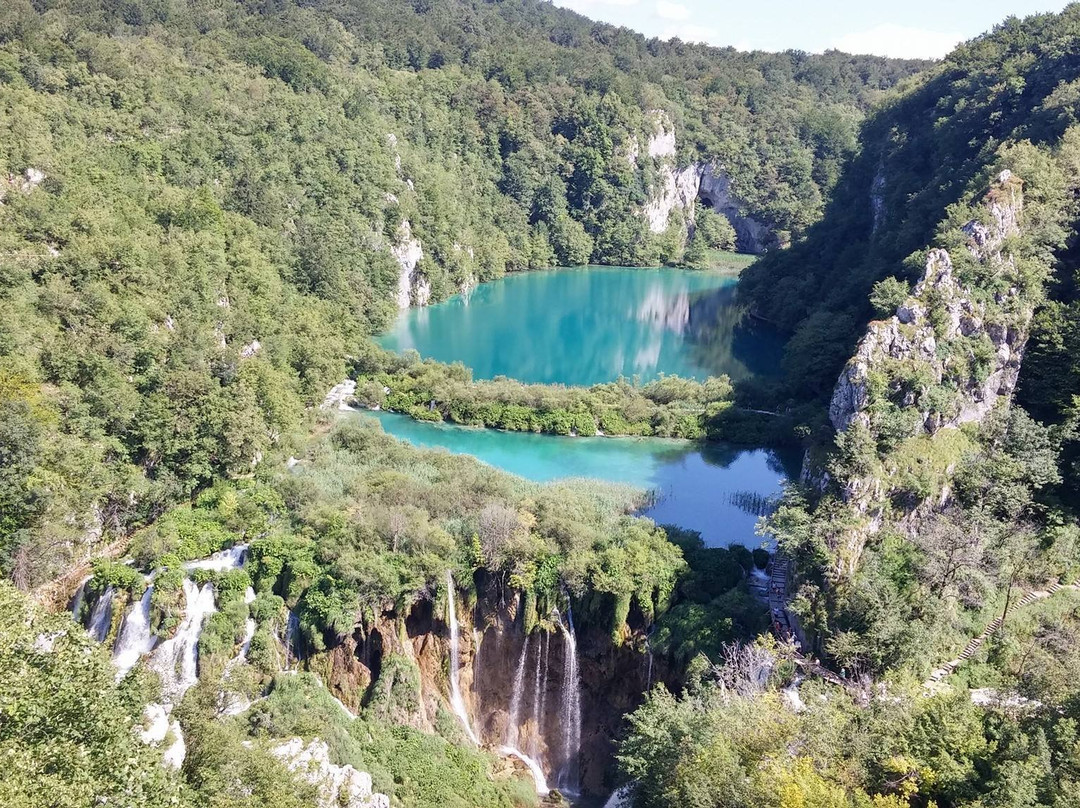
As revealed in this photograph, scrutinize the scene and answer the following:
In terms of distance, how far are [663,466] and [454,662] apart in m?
16.1

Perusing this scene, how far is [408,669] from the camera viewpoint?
2302 centimetres

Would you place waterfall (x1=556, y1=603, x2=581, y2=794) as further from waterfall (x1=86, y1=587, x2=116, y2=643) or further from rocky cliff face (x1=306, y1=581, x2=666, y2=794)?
waterfall (x1=86, y1=587, x2=116, y2=643)

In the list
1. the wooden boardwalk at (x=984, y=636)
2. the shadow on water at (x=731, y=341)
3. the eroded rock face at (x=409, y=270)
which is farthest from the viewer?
the eroded rock face at (x=409, y=270)

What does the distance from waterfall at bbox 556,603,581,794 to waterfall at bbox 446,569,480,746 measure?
2.60 metres

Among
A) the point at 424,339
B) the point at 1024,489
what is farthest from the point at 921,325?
the point at 424,339

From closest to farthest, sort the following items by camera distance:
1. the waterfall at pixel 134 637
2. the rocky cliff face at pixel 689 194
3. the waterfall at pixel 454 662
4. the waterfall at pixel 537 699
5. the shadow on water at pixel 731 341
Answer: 1. the waterfall at pixel 134 637
2. the waterfall at pixel 454 662
3. the waterfall at pixel 537 699
4. the shadow on water at pixel 731 341
5. the rocky cliff face at pixel 689 194

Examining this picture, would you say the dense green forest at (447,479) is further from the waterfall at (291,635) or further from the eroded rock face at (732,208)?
the eroded rock face at (732,208)

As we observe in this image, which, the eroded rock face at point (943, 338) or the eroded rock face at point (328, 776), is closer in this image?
→ the eroded rock face at point (328, 776)

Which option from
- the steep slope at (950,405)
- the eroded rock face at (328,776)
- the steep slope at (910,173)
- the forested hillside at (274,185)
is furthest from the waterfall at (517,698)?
the steep slope at (910,173)

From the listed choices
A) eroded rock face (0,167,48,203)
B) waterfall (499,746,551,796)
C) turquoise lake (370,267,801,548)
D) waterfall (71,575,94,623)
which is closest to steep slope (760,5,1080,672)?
turquoise lake (370,267,801,548)

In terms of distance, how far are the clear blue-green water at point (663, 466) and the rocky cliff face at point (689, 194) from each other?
62239 millimetres

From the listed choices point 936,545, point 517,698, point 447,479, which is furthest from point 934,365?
point 517,698

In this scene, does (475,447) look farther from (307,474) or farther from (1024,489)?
(1024,489)

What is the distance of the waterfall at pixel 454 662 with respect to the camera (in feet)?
79.5
